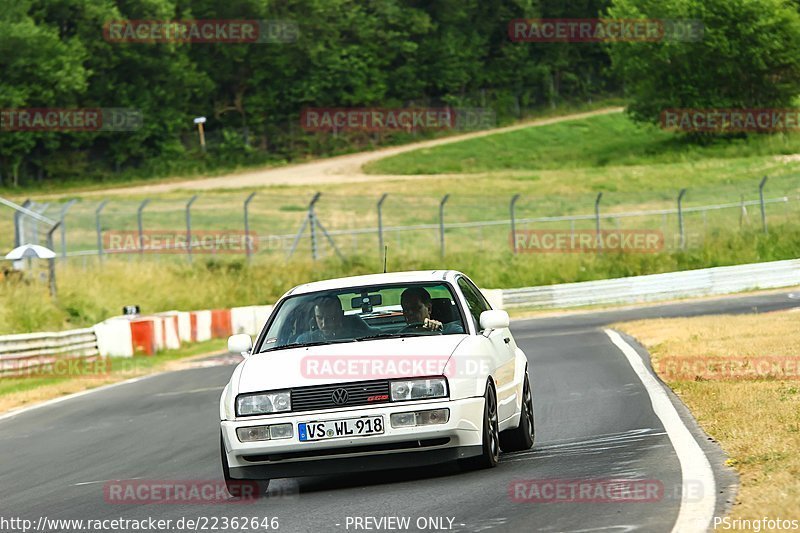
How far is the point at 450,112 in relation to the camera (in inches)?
3285

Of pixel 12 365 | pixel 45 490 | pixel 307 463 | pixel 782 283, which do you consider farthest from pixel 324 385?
pixel 782 283

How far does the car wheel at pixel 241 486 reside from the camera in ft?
27.8

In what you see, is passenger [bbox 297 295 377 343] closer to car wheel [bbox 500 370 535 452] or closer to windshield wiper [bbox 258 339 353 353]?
windshield wiper [bbox 258 339 353 353]

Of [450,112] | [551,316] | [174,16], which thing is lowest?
[551,316]

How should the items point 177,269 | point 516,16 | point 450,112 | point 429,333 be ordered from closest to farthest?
1. point 429,333
2. point 177,269
3. point 450,112
4. point 516,16

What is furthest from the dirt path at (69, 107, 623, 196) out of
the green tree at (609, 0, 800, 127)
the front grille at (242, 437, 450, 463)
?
the front grille at (242, 437, 450, 463)

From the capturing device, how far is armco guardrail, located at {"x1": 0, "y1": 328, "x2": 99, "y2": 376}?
20.9m

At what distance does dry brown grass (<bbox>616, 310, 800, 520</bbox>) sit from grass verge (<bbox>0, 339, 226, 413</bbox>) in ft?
25.6

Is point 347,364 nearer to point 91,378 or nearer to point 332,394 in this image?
point 332,394

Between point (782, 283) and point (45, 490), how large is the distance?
28754 mm

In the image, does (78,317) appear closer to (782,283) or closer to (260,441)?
(782,283)

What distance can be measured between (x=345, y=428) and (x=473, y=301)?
223 centimetres

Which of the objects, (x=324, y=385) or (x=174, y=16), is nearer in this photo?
(x=324, y=385)

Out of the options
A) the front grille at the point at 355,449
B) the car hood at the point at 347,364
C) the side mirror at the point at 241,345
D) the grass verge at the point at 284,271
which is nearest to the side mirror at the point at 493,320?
the car hood at the point at 347,364
